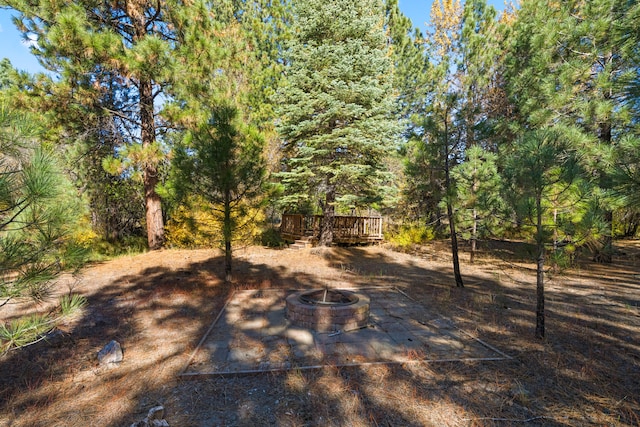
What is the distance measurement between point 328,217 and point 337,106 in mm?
4584

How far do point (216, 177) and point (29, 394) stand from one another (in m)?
4.32

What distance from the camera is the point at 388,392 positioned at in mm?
2842

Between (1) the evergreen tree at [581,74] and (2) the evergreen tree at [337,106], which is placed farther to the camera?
(2) the evergreen tree at [337,106]

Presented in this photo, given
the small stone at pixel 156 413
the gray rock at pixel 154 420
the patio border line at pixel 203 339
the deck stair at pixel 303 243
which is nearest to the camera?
the gray rock at pixel 154 420

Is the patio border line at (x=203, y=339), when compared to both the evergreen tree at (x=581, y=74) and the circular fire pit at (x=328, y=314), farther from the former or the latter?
the evergreen tree at (x=581, y=74)

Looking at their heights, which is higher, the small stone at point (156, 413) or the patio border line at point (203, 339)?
the small stone at point (156, 413)

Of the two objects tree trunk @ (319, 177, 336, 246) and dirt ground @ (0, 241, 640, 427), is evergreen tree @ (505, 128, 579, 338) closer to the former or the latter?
dirt ground @ (0, 241, 640, 427)

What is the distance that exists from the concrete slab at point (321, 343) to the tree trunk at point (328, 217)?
689cm

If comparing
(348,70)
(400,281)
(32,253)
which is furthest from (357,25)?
(32,253)

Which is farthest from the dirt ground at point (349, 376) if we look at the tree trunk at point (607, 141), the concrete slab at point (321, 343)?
the tree trunk at point (607, 141)

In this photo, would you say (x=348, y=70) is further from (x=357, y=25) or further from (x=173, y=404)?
(x=173, y=404)

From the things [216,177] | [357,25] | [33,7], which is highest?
[357,25]

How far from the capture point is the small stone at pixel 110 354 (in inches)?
141

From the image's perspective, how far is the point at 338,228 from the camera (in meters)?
14.0
